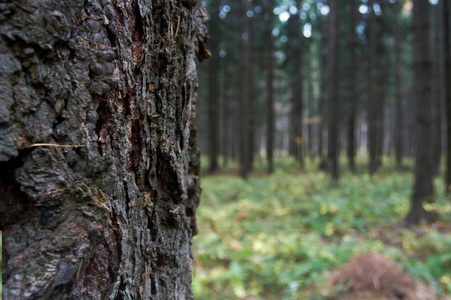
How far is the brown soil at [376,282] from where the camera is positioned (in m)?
4.31

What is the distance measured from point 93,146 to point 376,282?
4633 millimetres

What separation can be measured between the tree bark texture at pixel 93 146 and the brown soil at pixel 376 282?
158 inches

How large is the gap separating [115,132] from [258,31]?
22.8 metres

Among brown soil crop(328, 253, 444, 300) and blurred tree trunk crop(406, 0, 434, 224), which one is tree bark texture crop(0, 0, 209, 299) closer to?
brown soil crop(328, 253, 444, 300)

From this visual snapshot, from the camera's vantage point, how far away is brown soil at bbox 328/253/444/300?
4309 millimetres

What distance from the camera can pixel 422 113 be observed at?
7.46 metres

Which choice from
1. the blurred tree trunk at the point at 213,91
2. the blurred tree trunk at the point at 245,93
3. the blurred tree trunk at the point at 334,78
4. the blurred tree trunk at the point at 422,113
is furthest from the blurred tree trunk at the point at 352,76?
the blurred tree trunk at the point at 422,113

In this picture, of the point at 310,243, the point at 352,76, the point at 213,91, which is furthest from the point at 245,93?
the point at 310,243

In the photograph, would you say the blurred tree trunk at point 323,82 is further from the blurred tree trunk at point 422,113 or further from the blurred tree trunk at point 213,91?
the blurred tree trunk at point 422,113

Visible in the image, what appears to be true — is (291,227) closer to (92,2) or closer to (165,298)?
(165,298)

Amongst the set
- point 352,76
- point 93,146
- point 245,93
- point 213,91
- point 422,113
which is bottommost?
point 93,146

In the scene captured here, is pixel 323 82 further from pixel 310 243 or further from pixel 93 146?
pixel 93 146

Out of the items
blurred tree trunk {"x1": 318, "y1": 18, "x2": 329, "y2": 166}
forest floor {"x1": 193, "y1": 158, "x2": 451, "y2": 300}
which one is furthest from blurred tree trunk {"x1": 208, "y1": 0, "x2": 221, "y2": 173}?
forest floor {"x1": 193, "y1": 158, "x2": 451, "y2": 300}

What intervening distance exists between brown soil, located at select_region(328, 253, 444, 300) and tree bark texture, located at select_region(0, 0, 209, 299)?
4005mm
